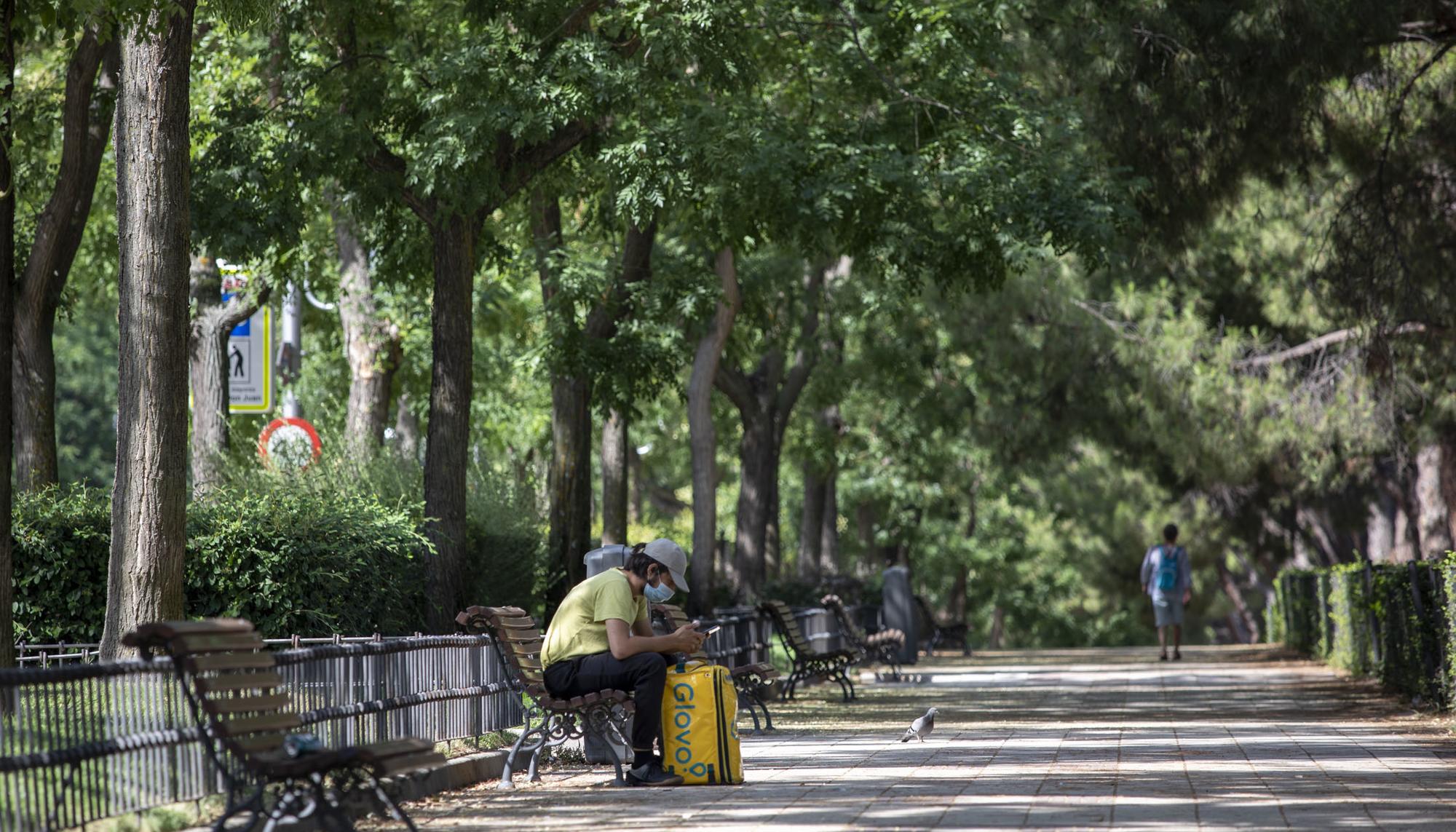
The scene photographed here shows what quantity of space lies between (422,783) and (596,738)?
2113 millimetres

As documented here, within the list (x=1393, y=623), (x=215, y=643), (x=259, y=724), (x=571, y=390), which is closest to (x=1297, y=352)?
(x=1393, y=623)

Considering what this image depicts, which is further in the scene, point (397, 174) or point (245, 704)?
point (397, 174)

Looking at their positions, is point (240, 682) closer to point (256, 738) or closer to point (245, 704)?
point (245, 704)

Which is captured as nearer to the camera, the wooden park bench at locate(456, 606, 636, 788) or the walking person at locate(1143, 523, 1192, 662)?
the wooden park bench at locate(456, 606, 636, 788)

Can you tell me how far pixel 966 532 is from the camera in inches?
2052

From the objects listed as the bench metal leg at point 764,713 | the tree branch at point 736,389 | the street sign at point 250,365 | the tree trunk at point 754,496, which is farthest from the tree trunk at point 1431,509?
the street sign at point 250,365

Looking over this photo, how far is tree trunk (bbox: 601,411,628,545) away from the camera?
70.1ft

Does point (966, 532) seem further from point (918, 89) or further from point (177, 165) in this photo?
point (177, 165)

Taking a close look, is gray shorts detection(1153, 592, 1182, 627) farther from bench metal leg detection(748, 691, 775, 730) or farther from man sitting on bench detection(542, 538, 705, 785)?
man sitting on bench detection(542, 538, 705, 785)

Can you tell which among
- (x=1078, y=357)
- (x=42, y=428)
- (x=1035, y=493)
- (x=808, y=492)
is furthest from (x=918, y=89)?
(x=1035, y=493)

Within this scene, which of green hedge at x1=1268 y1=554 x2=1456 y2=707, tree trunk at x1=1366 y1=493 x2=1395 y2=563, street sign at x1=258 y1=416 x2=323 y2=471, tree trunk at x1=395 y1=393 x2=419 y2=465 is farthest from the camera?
tree trunk at x1=1366 y1=493 x2=1395 y2=563

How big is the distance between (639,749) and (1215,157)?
10566 millimetres

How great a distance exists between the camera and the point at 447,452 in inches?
596

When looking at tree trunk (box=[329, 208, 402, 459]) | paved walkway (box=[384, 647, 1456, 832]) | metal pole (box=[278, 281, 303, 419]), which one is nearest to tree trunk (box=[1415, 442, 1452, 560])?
paved walkway (box=[384, 647, 1456, 832])
